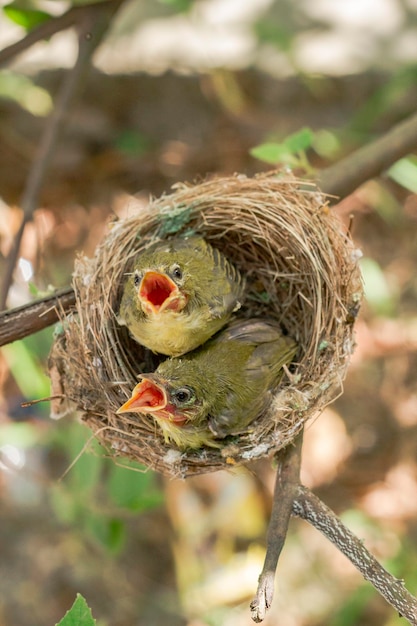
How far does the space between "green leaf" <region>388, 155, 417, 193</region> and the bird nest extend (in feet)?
1.18

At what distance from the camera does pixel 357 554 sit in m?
1.53

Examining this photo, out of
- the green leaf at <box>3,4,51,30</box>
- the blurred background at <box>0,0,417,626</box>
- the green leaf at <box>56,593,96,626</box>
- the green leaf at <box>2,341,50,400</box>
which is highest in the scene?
the green leaf at <box>3,4,51,30</box>

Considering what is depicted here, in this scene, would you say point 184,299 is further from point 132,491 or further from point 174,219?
point 132,491

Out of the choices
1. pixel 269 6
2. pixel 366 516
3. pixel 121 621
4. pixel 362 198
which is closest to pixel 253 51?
pixel 269 6

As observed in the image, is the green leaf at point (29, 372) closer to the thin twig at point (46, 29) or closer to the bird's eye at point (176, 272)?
the bird's eye at point (176, 272)

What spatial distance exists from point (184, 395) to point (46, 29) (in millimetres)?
1284

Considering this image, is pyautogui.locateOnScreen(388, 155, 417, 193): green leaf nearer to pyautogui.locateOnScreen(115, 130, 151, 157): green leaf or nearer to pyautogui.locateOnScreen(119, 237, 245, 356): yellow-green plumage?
pyautogui.locateOnScreen(119, 237, 245, 356): yellow-green plumage

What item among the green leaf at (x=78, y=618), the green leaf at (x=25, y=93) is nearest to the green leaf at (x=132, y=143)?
the green leaf at (x=25, y=93)

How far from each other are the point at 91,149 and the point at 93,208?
297 mm

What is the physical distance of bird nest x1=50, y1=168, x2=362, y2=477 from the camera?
1.78 meters

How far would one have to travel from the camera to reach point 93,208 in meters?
3.75

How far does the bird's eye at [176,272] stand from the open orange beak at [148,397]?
0.32 m

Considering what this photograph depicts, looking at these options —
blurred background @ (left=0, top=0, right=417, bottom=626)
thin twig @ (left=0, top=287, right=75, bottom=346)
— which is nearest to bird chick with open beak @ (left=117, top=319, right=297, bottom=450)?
thin twig @ (left=0, top=287, right=75, bottom=346)

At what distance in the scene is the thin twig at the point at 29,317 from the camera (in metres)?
1.73
